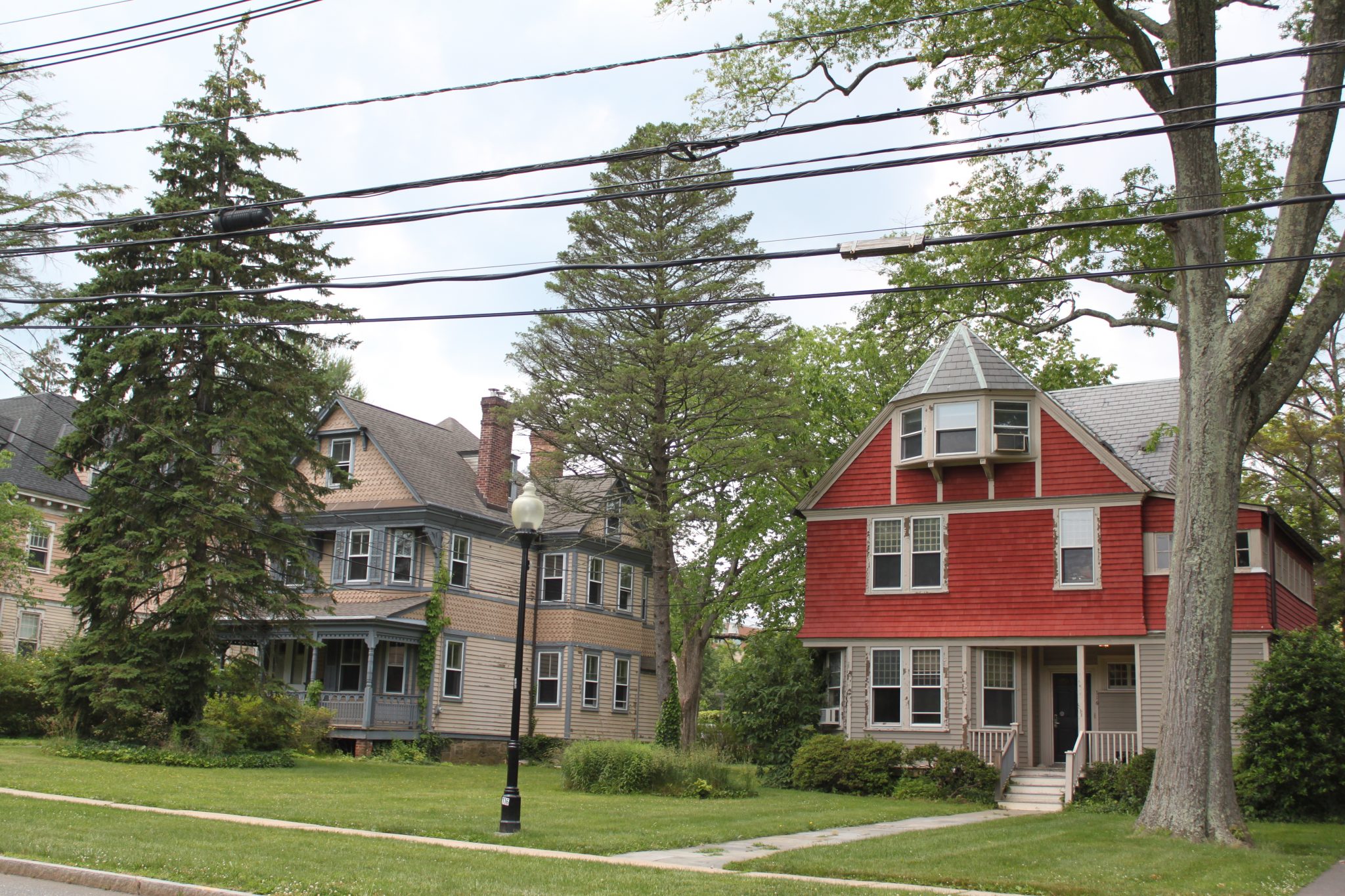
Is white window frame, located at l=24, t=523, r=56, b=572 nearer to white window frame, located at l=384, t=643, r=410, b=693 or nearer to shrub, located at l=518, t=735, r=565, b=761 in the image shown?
white window frame, located at l=384, t=643, r=410, b=693

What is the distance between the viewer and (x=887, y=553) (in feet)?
89.6

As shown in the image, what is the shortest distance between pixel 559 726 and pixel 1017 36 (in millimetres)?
24473

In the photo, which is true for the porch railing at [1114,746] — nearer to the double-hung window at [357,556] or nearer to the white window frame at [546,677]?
the white window frame at [546,677]

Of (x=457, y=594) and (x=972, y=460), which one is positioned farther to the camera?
(x=457, y=594)

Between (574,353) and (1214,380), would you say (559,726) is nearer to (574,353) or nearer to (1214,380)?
(574,353)

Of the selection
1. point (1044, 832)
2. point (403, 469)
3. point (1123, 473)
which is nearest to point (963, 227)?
point (1123, 473)

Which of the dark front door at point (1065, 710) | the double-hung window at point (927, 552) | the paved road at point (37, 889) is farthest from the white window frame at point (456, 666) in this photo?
the paved road at point (37, 889)

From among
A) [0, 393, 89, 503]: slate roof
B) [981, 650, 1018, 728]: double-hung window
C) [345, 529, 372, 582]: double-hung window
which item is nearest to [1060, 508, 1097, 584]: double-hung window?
[981, 650, 1018, 728]: double-hung window

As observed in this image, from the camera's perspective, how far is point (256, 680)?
83.1ft

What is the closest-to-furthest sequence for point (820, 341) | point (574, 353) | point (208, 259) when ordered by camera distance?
point (208, 259) → point (574, 353) → point (820, 341)

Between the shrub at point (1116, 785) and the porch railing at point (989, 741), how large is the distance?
192 cm

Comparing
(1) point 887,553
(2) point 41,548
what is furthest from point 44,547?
(1) point 887,553

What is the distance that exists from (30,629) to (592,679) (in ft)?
61.4

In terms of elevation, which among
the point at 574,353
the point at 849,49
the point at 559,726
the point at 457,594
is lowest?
the point at 559,726
